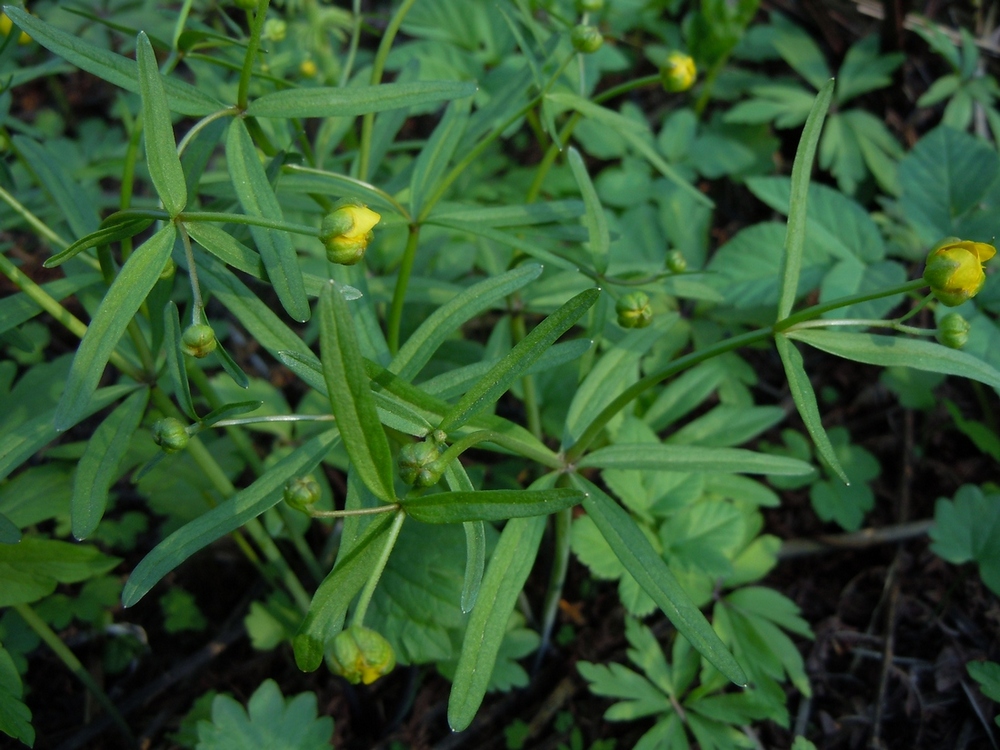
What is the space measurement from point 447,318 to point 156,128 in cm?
55

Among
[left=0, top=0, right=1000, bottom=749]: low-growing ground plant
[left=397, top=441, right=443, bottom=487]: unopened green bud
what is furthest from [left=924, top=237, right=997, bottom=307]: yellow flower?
[left=397, top=441, right=443, bottom=487]: unopened green bud

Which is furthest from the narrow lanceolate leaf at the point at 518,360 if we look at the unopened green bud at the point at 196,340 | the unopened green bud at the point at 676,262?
the unopened green bud at the point at 676,262

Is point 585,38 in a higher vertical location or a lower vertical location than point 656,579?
higher

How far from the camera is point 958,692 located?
1820 mm

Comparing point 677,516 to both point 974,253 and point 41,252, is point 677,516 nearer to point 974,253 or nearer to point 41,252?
point 974,253

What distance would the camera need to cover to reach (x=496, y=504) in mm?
1033

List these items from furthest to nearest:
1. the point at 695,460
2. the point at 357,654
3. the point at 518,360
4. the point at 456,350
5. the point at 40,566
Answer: the point at 456,350 → the point at 40,566 → the point at 695,460 → the point at 518,360 → the point at 357,654

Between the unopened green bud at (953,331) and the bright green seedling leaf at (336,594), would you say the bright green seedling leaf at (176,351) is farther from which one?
the unopened green bud at (953,331)

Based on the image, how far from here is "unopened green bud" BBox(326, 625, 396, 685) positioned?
99 cm

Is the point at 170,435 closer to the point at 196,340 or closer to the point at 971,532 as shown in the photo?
the point at 196,340

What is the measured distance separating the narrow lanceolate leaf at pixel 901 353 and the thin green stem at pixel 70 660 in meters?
1.62

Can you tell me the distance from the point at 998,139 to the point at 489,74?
5.54 ft

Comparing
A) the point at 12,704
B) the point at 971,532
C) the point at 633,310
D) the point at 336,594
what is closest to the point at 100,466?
the point at 12,704

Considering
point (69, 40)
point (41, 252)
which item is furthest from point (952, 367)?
point (41, 252)
